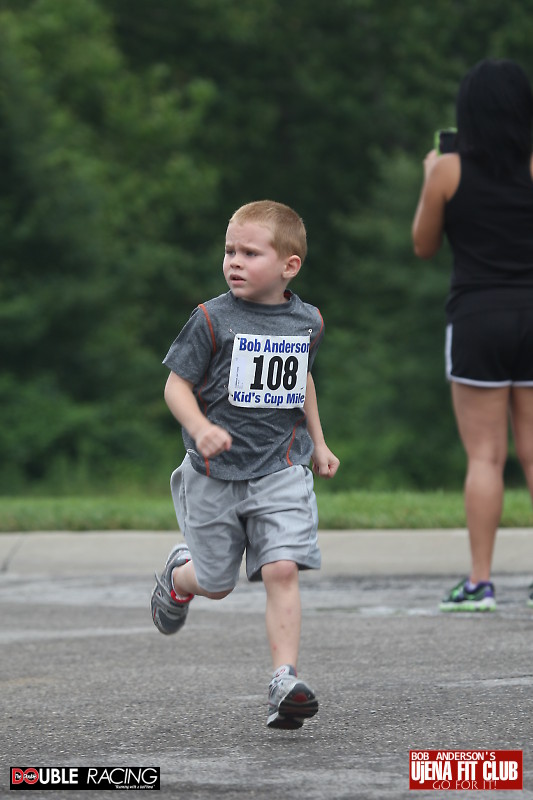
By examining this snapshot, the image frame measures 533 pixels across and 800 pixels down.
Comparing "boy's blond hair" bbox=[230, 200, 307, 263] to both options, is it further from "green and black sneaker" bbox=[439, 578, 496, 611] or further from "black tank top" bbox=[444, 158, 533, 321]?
"green and black sneaker" bbox=[439, 578, 496, 611]

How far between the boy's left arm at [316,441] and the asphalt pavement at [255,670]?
698 mm

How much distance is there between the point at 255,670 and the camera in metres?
5.24

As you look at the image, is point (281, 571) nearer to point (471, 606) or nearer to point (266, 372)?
point (266, 372)

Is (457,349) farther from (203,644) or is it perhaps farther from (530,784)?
(530,784)

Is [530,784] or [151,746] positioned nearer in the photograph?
[530,784]

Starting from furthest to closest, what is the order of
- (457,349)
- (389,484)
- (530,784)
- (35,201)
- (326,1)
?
(326,1), (389,484), (35,201), (457,349), (530,784)

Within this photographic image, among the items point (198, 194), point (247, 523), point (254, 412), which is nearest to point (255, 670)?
point (247, 523)

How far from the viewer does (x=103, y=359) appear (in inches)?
1051

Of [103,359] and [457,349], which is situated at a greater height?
[103,359]

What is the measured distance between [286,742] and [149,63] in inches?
1528

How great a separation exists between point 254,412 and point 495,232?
2.19m

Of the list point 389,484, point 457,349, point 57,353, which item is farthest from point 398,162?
point 457,349

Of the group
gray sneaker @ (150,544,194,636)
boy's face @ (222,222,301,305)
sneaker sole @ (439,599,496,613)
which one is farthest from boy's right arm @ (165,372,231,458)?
sneaker sole @ (439,599,496,613)

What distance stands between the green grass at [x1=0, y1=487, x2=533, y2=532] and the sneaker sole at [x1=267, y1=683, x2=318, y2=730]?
4.67 m
